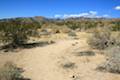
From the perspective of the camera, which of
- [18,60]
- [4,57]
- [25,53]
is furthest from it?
[25,53]

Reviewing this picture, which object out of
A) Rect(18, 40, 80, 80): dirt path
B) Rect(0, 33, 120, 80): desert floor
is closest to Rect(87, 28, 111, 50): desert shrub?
Rect(0, 33, 120, 80): desert floor

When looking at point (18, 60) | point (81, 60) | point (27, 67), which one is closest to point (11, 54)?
point (18, 60)

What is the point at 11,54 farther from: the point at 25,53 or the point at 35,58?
the point at 35,58

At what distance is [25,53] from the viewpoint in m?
14.9

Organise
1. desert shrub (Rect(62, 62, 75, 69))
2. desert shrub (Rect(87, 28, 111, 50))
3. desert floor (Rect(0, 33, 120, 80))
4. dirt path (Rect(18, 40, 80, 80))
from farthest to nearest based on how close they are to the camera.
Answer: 1. desert shrub (Rect(87, 28, 111, 50))
2. desert shrub (Rect(62, 62, 75, 69))
3. dirt path (Rect(18, 40, 80, 80))
4. desert floor (Rect(0, 33, 120, 80))

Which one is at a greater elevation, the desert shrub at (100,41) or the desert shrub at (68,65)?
the desert shrub at (100,41)

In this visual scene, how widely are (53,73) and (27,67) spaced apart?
1.83m

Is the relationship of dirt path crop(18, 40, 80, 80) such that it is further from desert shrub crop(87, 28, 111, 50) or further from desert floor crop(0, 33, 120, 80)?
desert shrub crop(87, 28, 111, 50)

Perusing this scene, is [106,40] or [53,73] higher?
[106,40]

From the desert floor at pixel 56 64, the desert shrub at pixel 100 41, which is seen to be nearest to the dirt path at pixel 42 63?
the desert floor at pixel 56 64

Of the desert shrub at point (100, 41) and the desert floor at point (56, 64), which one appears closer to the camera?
the desert floor at point (56, 64)

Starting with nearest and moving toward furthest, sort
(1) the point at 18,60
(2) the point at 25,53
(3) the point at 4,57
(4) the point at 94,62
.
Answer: (4) the point at 94,62
(1) the point at 18,60
(3) the point at 4,57
(2) the point at 25,53

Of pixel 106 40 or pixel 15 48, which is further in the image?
pixel 15 48

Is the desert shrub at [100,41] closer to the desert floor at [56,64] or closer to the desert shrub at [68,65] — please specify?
the desert floor at [56,64]
